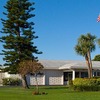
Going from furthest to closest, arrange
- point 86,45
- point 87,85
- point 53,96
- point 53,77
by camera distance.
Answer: point 53,77
point 86,45
point 87,85
point 53,96

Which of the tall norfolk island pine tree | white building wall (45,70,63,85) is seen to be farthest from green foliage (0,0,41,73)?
white building wall (45,70,63,85)

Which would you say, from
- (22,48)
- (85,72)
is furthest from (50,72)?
(22,48)

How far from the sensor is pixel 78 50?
61562mm

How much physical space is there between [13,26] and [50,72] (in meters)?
17.9

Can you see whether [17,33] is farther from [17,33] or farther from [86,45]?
[86,45]

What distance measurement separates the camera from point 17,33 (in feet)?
165

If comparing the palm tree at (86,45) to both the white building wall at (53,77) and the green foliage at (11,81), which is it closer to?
the white building wall at (53,77)

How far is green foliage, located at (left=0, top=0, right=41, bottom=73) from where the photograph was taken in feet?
160

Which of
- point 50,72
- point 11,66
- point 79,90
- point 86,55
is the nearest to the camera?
point 79,90

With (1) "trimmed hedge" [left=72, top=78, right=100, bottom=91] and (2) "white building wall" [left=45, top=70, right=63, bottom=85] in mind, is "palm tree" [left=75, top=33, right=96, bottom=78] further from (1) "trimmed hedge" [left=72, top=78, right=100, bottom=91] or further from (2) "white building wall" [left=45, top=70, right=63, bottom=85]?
(1) "trimmed hedge" [left=72, top=78, right=100, bottom=91]

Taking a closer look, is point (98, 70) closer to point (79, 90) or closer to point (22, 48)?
point (22, 48)

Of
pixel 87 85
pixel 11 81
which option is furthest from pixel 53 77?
pixel 87 85

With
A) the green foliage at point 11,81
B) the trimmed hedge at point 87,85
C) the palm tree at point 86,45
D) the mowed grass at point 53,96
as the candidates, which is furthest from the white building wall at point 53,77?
the mowed grass at point 53,96

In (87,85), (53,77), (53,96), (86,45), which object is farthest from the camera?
(53,77)
